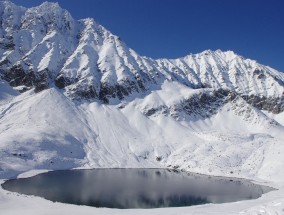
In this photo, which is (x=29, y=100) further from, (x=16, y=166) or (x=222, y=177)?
(x=222, y=177)

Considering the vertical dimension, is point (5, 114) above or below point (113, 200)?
above

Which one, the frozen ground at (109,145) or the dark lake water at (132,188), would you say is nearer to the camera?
the dark lake water at (132,188)

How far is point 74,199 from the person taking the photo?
81.8 meters

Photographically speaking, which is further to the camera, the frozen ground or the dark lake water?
the frozen ground

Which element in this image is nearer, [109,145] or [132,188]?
[132,188]

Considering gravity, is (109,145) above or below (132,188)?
above

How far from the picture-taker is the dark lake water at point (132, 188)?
83.4 meters

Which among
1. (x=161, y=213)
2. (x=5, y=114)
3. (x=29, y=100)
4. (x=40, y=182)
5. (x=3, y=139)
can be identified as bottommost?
(x=161, y=213)

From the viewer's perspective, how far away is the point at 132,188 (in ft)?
330

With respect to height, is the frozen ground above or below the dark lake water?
above

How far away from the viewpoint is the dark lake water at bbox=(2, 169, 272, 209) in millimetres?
83438

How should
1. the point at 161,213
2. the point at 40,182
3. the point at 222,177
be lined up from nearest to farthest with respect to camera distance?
the point at 161,213 → the point at 40,182 → the point at 222,177

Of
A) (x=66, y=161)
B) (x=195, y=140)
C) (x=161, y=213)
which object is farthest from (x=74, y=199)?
(x=195, y=140)

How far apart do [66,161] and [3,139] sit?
23768mm
